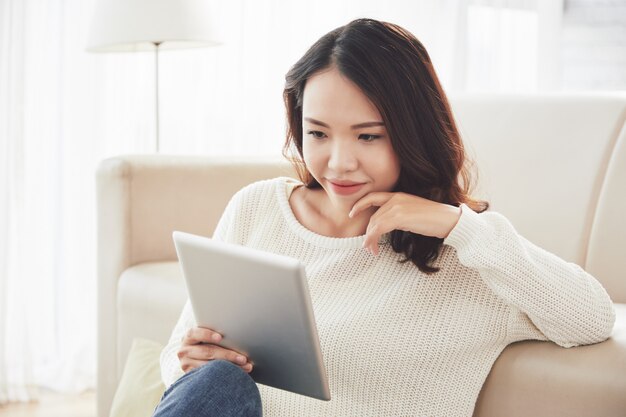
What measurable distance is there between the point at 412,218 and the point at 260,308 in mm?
243

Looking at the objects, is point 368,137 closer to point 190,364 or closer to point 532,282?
point 532,282

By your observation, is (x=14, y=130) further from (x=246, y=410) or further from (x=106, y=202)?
(x=246, y=410)

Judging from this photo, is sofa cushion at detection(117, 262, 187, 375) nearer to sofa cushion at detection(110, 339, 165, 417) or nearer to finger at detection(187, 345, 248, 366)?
sofa cushion at detection(110, 339, 165, 417)

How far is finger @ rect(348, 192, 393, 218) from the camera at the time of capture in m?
1.23

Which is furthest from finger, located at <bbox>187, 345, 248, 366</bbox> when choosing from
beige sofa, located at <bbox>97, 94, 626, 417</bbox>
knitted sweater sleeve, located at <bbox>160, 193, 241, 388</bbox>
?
beige sofa, located at <bbox>97, 94, 626, 417</bbox>

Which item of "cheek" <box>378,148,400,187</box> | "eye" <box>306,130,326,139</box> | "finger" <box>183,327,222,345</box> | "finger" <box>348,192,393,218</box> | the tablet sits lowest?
"finger" <box>183,327,222,345</box>

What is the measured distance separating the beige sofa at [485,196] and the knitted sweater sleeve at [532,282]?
0.45ft

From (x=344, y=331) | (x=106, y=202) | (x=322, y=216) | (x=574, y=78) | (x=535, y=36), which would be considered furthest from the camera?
(x=574, y=78)

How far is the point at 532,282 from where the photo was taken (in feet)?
3.77

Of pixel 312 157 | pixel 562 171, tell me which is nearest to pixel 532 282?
pixel 312 157

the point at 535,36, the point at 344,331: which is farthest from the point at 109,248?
the point at 535,36

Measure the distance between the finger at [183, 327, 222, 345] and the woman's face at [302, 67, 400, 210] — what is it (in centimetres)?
26

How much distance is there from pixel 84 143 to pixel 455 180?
1.76 m

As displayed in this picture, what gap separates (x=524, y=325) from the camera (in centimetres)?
121
